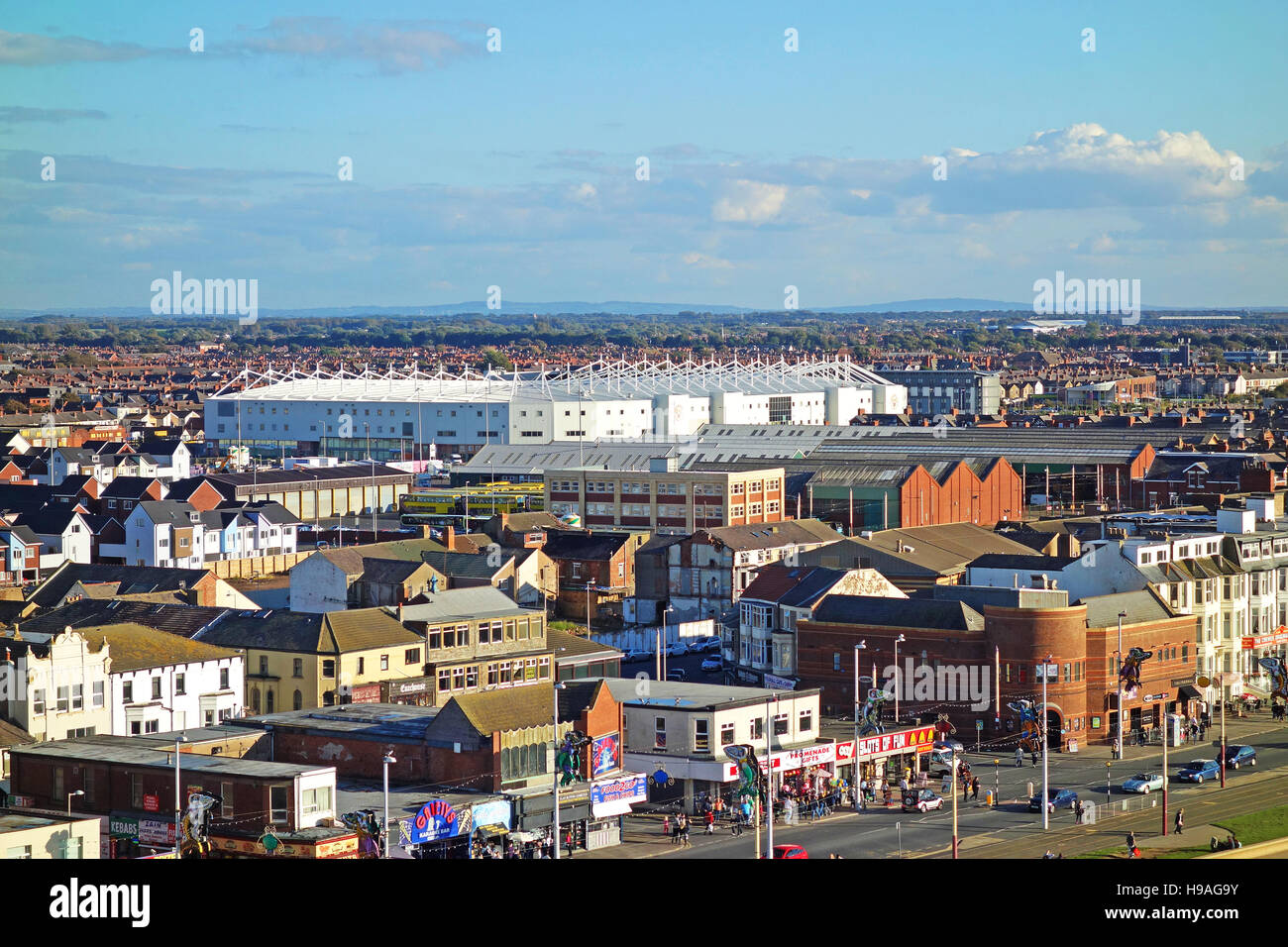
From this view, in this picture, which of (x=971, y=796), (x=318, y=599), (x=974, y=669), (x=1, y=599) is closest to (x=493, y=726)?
(x=971, y=796)

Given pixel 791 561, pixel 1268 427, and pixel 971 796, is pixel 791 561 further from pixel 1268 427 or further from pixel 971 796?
pixel 1268 427

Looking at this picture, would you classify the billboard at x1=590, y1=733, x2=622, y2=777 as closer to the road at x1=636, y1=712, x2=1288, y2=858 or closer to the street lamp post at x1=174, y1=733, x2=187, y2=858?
the road at x1=636, y1=712, x2=1288, y2=858

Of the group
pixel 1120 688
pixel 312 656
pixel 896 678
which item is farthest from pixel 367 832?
pixel 1120 688

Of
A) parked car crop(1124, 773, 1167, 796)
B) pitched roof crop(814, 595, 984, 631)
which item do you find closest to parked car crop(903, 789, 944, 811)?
parked car crop(1124, 773, 1167, 796)

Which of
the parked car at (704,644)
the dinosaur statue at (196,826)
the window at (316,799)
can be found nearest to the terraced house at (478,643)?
the parked car at (704,644)
